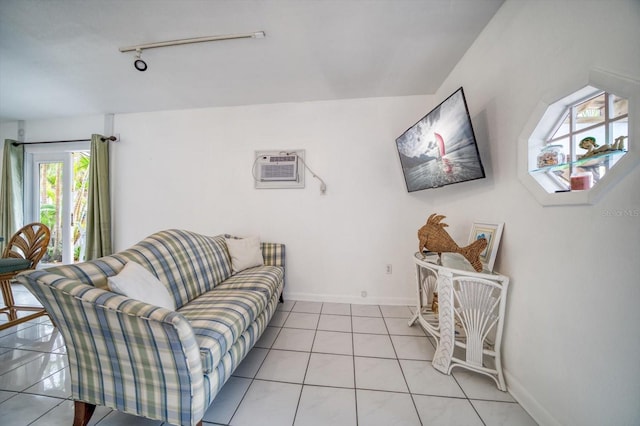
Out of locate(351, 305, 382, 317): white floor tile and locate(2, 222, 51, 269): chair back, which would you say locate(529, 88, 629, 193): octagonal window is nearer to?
locate(351, 305, 382, 317): white floor tile

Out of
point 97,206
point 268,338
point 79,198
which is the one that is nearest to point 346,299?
point 268,338

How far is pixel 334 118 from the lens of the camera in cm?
243

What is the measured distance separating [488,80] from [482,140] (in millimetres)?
422

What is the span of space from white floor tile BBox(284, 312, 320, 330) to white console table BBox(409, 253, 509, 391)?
3.40 ft

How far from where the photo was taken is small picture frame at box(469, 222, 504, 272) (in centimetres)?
131

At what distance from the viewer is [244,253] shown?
217cm

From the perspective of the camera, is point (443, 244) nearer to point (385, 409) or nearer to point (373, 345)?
point (373, 345)

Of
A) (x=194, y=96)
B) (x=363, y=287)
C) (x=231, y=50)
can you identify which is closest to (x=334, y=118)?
(x=231, y=50)

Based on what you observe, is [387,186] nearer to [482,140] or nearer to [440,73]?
[482,140]

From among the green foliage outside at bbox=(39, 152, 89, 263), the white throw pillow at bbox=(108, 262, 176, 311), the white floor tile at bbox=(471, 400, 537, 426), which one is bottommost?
the white floor tile at bbox=(471, 400, 537, 426)

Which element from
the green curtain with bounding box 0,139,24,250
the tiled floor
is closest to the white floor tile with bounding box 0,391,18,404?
the tiled floor

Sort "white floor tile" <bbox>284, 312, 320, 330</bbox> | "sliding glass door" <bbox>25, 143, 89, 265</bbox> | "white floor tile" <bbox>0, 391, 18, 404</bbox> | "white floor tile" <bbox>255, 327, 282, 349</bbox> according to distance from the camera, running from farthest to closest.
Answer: "sliding glass door" <bbox>25, 143, 89, 265</bbox>
"white floor tile" <bbox>284, 312, 320, 330</bbox>
"white floor tile" <bbox>255, 327, 282, 349</bbox>
"white floor tile" <bbox>0, 391, 18, 404</bbox>

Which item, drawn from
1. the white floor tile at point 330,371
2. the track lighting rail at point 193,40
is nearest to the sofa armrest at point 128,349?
the white floor tile at point 330,371

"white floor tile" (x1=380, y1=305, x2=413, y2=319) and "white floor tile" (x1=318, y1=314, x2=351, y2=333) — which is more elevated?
"white floor tile" (x1=318, y1=314, x2=351, y2=333)
